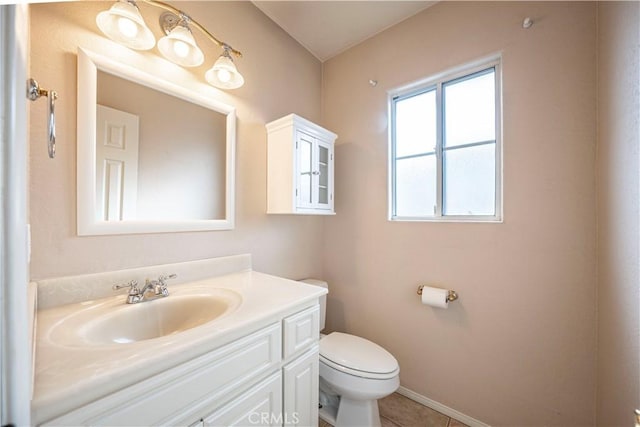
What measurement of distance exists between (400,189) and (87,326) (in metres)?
1.74

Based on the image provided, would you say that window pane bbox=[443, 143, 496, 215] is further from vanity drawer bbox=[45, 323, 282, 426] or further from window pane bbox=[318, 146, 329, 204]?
vanity drawer bbox=[45, 323, 282, 426]

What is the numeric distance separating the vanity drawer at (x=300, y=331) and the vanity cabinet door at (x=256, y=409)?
0.34ft

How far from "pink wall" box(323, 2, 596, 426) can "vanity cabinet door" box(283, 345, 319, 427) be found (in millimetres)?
797

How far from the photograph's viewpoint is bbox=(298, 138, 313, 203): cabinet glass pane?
1.52 m

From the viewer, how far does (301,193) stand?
1505 millimetres

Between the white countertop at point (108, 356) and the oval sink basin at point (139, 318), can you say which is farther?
the oval sink basin at point (139, 318)

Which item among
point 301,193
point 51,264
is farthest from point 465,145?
point 51,264

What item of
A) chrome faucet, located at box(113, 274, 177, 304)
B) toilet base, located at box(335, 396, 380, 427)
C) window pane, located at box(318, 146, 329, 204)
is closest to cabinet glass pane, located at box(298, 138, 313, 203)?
window pane, located at box(318, 146, 329, 204)

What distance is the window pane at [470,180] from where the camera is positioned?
1.38m

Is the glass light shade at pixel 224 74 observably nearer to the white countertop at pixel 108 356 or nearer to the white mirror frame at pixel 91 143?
the white mirror frame at pixel 91 143

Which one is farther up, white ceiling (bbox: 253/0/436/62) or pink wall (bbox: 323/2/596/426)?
white ceiling (bbox: 253/0/436/62)

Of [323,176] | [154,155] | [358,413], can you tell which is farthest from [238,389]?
[323,176]

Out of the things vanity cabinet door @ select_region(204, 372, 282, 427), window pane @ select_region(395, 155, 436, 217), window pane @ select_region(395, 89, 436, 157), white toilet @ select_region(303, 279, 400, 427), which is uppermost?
window pane @ select_region(395, 89, 436, 157)

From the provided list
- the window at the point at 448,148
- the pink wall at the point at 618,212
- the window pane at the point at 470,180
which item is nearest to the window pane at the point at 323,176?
the window at the point at 448,148
